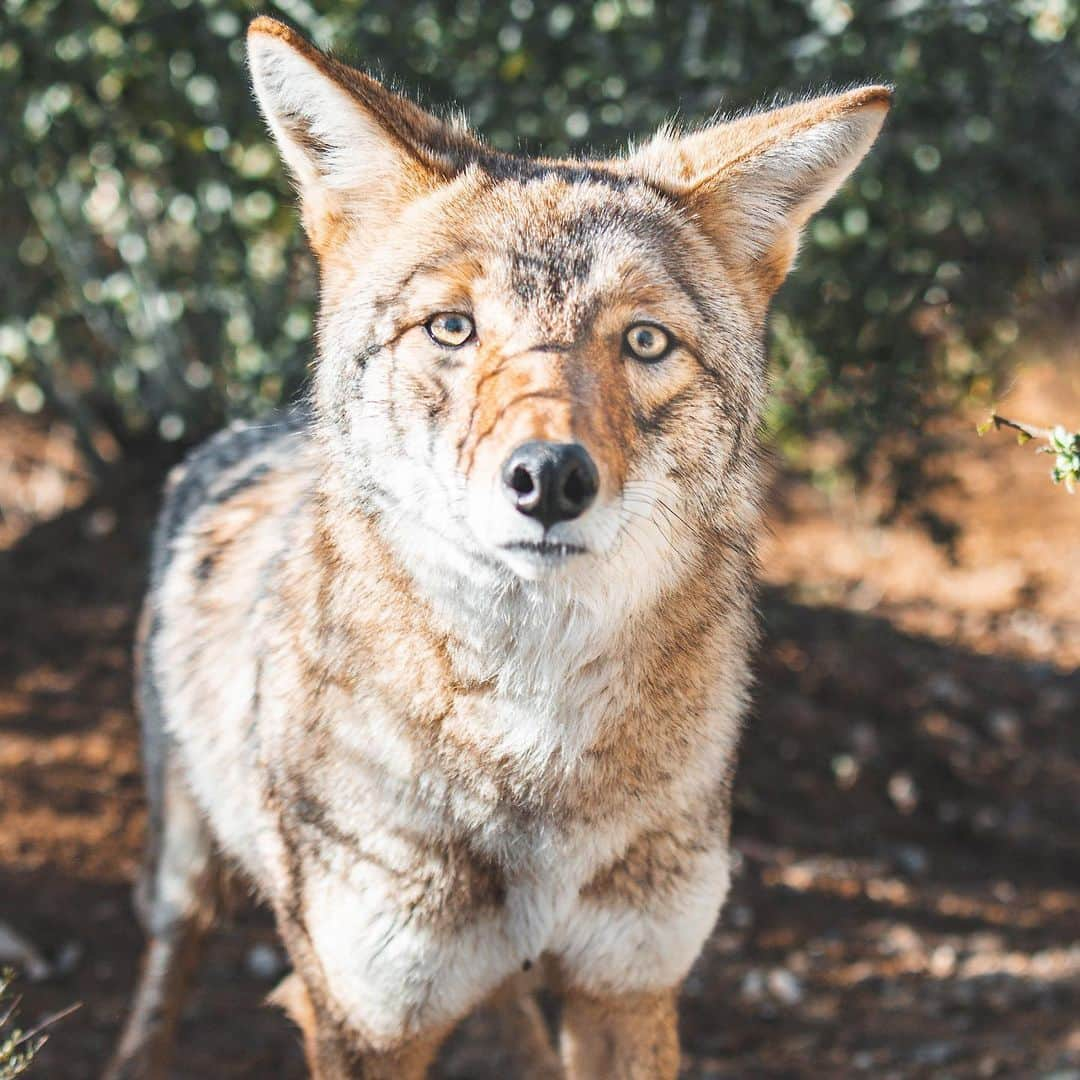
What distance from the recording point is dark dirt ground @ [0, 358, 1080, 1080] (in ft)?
15.0

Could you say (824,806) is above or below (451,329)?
below

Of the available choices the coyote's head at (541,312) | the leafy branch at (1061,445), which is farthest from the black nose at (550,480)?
the leafy branch at (1061,445)

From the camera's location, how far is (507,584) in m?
2.72

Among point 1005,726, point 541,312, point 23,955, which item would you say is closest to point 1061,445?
point 541,312

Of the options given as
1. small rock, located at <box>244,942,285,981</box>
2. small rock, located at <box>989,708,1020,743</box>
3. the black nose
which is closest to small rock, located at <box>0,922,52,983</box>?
small rock, located at <box>244,942,285,981</box>

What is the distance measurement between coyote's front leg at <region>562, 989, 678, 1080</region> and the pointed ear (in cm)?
195

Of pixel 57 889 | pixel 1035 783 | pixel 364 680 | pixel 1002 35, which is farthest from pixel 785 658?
pixel 364 680

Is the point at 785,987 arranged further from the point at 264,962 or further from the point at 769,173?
the point at 769,173

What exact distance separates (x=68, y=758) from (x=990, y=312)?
4363 mm

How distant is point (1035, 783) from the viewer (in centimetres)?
613

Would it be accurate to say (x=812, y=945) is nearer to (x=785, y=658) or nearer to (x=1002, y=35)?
(x=785, y=658)

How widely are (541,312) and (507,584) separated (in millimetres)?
567

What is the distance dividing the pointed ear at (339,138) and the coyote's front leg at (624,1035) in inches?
76.6

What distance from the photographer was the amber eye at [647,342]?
2.74m
